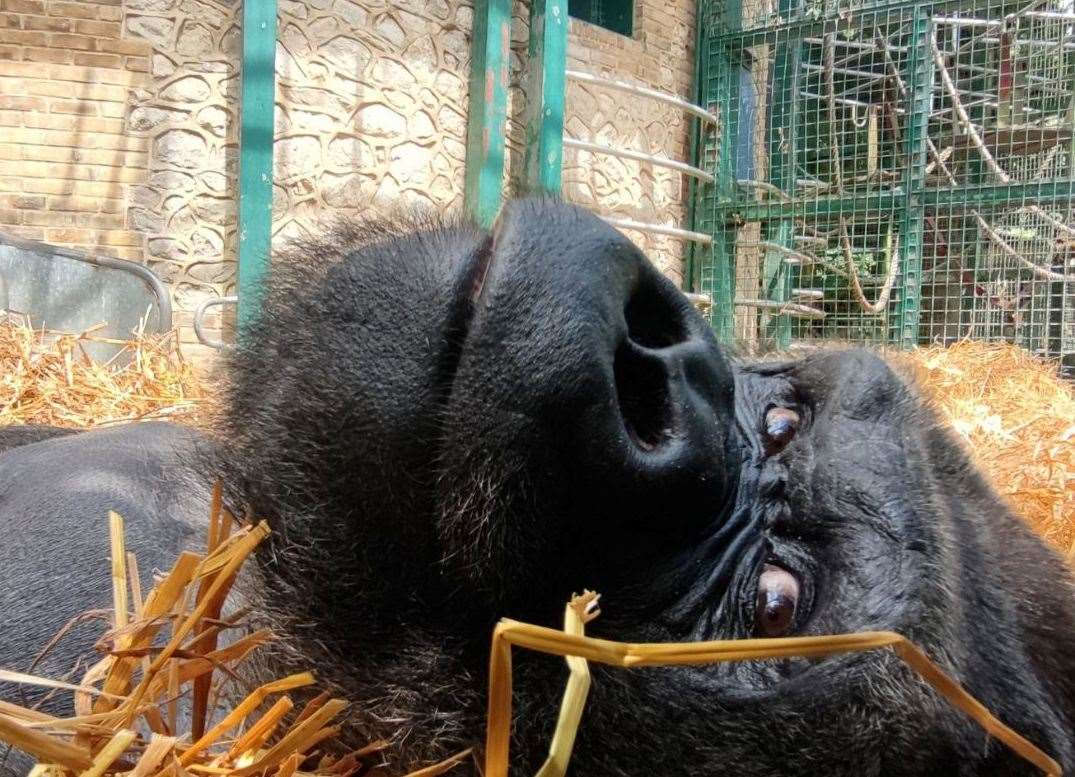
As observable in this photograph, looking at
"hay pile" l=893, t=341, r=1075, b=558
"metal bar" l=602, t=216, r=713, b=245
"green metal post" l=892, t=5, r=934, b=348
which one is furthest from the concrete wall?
"hay pile" l=893, t=341, r=1075, b=558

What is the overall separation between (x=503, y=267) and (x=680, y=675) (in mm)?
351

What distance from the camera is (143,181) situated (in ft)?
18.5

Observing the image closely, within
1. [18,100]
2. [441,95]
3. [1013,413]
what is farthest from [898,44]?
[18,100]

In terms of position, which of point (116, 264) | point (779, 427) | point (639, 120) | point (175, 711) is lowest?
point (175, 711)

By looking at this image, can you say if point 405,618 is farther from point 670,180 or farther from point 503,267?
point 670,180

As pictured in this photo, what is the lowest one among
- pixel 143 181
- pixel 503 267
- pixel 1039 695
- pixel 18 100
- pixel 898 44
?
pixel 1039 695

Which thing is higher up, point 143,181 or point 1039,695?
point 143,181

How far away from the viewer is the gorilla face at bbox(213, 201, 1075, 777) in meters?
0.76

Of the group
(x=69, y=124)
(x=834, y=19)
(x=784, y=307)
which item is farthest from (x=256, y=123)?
(x=834, y=19)

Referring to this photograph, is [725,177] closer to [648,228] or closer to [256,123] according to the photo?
[648,228]

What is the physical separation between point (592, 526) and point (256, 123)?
4.32m

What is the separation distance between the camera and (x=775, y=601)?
831mm

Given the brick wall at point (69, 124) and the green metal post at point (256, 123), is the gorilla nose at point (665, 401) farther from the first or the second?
the brick wall at point (69, 124)

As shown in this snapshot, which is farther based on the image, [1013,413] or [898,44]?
[898,44]
